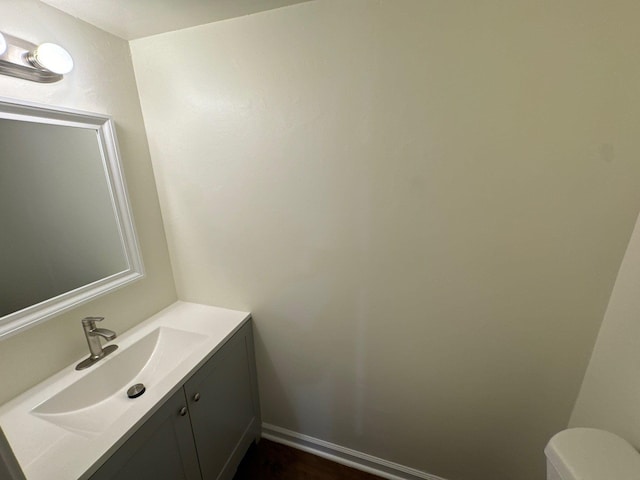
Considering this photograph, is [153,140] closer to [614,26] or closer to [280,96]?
[280,96]

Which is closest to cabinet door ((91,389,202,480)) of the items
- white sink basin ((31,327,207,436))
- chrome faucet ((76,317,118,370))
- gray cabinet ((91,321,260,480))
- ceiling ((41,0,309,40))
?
gray cabinet ((91,321,260,480))

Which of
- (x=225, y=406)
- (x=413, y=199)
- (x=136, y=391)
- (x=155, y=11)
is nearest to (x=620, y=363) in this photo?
(x=413, y=199)

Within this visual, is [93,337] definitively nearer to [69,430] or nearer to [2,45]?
[69,430]

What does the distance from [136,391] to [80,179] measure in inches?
36.4

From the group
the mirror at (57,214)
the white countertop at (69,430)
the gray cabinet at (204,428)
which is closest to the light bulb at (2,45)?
the mirror at (57,214)

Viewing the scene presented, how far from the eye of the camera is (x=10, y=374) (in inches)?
37.0

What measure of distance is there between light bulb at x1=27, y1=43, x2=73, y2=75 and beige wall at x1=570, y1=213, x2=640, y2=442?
2024 mm

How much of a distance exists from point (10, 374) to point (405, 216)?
5.09 feet

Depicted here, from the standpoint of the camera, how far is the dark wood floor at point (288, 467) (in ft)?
4.80

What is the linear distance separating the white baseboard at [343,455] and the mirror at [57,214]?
1.26 metres

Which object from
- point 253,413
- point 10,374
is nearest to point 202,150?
point 10,374

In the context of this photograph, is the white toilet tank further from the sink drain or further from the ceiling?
the ceiling

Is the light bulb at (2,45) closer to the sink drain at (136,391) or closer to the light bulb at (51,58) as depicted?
the light bulb at (51,58)

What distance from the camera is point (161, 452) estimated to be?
37.4 inches
